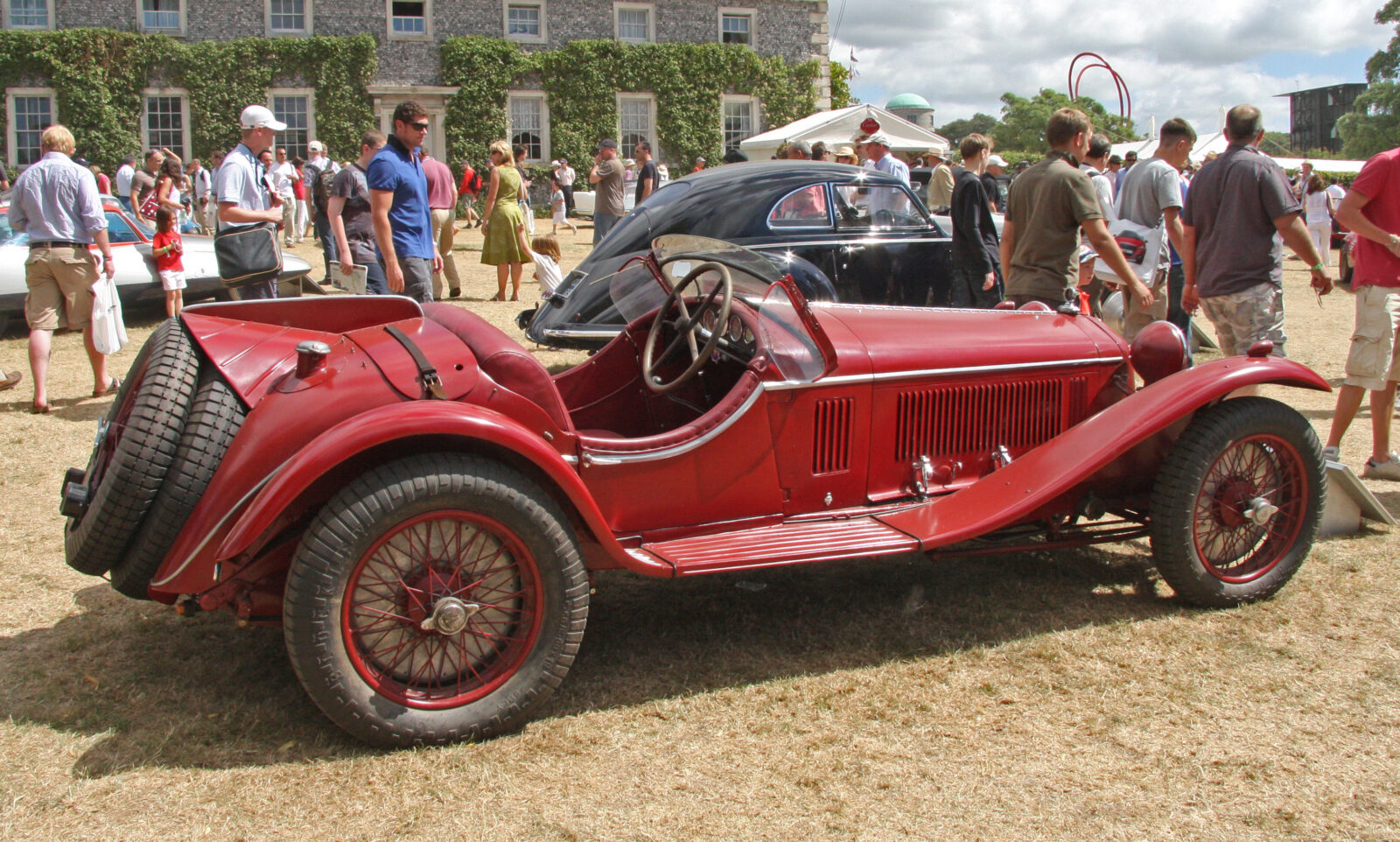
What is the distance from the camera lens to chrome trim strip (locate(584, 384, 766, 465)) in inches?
128

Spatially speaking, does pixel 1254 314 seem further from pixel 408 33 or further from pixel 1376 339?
pixel 408 33

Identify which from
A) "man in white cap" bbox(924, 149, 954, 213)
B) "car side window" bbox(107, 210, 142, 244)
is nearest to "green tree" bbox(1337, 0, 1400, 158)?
"man in white cap" bbox(924, 149, 954, 213)

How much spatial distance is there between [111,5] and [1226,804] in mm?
28905

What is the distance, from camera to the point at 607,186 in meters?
13.1

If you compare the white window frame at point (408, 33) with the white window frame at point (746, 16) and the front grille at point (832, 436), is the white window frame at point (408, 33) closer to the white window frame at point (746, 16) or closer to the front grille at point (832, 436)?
the white window frame at point (746, 16)

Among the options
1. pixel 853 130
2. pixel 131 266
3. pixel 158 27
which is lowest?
pixel 131 266

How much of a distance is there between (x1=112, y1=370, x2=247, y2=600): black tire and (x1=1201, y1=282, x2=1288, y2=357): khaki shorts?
4.64 m

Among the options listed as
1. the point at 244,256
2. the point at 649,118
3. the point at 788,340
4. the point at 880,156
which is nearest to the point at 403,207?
the point at 244,256

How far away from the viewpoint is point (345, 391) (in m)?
2.92

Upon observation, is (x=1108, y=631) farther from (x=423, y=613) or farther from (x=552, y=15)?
(x=552, y=15)

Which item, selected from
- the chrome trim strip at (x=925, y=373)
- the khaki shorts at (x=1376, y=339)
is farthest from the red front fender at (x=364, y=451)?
the khaki shorts at (x=1376, y=339)

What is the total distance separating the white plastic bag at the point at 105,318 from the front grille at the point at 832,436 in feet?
18.4

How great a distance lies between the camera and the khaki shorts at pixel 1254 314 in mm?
5152

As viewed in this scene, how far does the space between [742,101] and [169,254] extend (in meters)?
22.1
